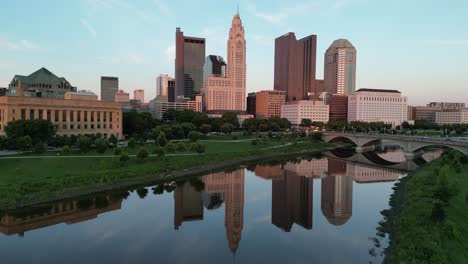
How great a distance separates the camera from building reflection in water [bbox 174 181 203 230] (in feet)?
109

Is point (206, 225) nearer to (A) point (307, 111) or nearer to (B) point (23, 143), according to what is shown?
(B) point (23, 143)

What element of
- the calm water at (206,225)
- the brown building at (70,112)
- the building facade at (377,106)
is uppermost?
the building facade at (377,106)

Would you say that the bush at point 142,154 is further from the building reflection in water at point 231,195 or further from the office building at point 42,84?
the office building at point 42,84

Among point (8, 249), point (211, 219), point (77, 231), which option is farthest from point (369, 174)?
point (8, 249)

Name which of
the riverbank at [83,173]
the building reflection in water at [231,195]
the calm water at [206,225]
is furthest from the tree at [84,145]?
the building reflection in water at [231,195]

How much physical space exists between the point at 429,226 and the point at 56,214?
3106cm

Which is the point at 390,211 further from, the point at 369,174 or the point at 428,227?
the point at 369,174

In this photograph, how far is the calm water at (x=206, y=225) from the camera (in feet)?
78.5

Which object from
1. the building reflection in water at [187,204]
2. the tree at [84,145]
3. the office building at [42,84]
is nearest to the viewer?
the building reflection in water at [187,204]

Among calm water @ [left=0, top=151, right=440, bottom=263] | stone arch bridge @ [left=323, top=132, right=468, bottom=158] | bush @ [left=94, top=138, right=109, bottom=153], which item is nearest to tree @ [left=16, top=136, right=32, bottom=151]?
bush @ [left=94, top=138, right=109, bottom=153]

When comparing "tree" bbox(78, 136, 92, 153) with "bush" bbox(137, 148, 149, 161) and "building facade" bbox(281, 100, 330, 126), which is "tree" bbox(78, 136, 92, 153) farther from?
"building facade" bbox(281, 100, 330, 126)

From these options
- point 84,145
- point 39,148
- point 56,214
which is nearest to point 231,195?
point 56,214

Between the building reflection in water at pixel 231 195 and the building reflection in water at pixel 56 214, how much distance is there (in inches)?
453

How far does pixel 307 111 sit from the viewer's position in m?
182
